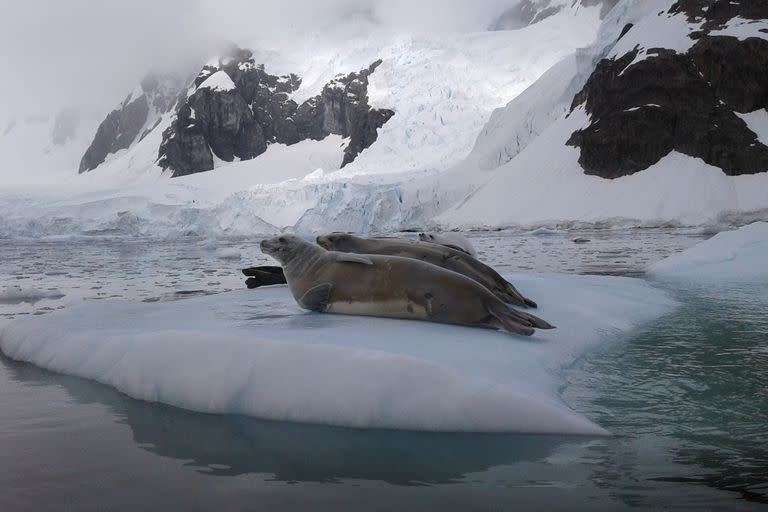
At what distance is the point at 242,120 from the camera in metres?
102

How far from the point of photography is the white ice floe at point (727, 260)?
7895mm

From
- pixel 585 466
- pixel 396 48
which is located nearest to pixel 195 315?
pixel 585 466

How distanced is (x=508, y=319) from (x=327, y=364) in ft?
4.72

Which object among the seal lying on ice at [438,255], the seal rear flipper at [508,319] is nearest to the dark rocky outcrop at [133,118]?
the seal lying on ice at [438,255]

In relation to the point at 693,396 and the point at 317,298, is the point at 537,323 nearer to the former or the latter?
the point at 693,396

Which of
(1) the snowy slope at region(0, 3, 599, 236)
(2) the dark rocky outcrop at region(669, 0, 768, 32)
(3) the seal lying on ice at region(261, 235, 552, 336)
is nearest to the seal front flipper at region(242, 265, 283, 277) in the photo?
(3) the seal lying on ice at region(261, 235, 552, 336)

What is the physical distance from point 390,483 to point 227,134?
105m

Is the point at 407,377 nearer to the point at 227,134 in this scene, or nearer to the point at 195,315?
the point at 195,315

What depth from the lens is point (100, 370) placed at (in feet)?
10.1

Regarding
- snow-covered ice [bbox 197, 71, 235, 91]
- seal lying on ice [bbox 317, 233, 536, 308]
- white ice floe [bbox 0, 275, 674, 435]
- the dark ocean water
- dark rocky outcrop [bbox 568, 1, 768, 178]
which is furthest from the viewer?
snow-covered ice [bbox 197, 71, 235, 91]

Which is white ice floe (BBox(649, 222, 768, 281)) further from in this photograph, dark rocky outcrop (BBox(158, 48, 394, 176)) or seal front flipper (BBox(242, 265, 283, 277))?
dark rocky outcrop (BBox(158, 48, 394, 176))

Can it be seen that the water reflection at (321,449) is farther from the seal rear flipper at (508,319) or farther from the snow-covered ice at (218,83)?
the snow-covered ice at (218,83)

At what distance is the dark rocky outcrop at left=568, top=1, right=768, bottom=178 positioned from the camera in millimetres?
41344

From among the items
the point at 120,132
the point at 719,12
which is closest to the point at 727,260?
the point at 719,12
